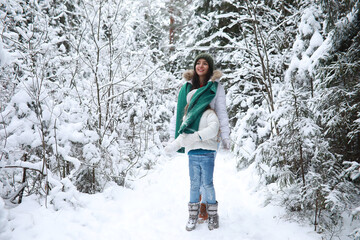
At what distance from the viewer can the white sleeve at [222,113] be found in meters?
2.80

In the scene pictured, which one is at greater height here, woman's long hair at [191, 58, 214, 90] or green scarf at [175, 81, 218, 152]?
woman's long hair at [191, 58, 214, 90]

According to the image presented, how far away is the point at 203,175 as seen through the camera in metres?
2.90

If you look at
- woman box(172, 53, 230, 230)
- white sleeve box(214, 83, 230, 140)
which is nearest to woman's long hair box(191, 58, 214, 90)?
woman box(172, 53, 230, 230)

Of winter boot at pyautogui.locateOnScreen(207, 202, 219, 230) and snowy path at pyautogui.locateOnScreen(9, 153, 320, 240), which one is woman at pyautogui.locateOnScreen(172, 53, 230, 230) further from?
snowy path at pyautogui.locateOnScreen(9, 153, 320, 240)

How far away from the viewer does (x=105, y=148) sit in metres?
4.09

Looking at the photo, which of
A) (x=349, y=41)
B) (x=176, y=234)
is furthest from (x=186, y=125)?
(x=349, y=41)

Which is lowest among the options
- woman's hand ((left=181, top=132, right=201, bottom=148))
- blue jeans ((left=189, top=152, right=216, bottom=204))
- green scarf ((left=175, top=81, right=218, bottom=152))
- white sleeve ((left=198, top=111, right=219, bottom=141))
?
blue jeans ((left=189, top=152, right=216, bottom=204))

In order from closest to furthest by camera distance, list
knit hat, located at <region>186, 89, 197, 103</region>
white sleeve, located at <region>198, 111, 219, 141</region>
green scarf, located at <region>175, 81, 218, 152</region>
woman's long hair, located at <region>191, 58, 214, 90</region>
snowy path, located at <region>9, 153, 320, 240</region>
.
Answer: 1. snowy path, located at <region>9, 153, 320, 240</region>
2. white sleeve, located at <region>198, 111, 219, 141</region>
3. green scarf, located at <region>175, 81, 218, 152</region>
4. knit hat, located at <region>186, 89, 197, 103</region>
5. woman's long hair, located at <region>191, 58, 214, 90</region>

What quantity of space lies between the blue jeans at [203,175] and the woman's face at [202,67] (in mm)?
1129

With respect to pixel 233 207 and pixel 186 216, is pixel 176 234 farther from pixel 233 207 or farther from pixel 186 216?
pixel 233 207

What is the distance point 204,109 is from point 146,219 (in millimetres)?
1873

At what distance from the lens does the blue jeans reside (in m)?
2.87

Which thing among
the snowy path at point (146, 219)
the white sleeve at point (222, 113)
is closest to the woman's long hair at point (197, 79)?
the white sleeve at point (222, 113)

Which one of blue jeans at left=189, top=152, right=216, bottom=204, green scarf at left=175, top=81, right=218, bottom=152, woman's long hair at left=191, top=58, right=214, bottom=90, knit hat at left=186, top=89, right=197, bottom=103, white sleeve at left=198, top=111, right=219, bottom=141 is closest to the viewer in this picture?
white sleeve at left=198, top=111, right=219, bottom=141
